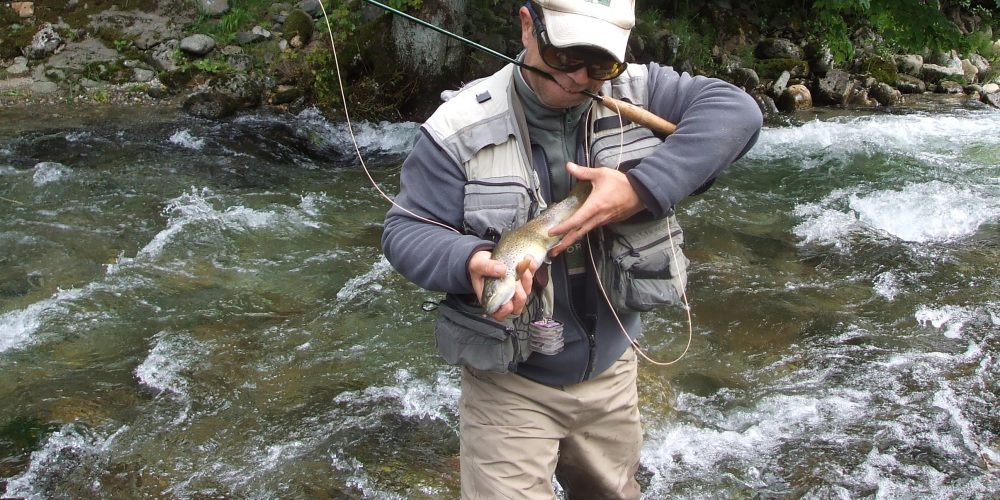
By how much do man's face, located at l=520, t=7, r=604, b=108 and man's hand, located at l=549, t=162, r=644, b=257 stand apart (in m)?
0.26

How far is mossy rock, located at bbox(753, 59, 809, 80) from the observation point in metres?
13.8

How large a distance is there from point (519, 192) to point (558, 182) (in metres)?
0.22

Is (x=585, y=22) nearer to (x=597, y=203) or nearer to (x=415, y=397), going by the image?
(x=597, y=203)

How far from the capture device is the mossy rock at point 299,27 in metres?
12.7

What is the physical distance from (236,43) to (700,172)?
11.6m

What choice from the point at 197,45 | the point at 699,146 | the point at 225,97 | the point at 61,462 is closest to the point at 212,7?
the point at 197,45

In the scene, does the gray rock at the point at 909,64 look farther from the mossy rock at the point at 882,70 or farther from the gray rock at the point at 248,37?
the gray rock at the point at 248,37

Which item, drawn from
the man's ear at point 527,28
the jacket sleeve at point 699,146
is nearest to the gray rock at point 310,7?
the man's ear at point 527,28

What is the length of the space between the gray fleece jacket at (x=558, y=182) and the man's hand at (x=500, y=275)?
0.16 feet

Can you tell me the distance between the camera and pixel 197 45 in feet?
40.2

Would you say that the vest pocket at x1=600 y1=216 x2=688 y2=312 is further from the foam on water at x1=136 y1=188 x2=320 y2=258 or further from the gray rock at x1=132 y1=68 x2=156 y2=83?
the gray rock at x1=132 y1=68 x2=156 y2=83

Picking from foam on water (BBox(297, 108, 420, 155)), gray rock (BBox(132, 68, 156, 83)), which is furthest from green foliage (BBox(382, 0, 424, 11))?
gray rock (BBox(132, 68, 156, 83))

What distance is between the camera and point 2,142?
9469 millimetres

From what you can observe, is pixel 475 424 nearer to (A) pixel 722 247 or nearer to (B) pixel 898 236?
(A) pixel 722 247
